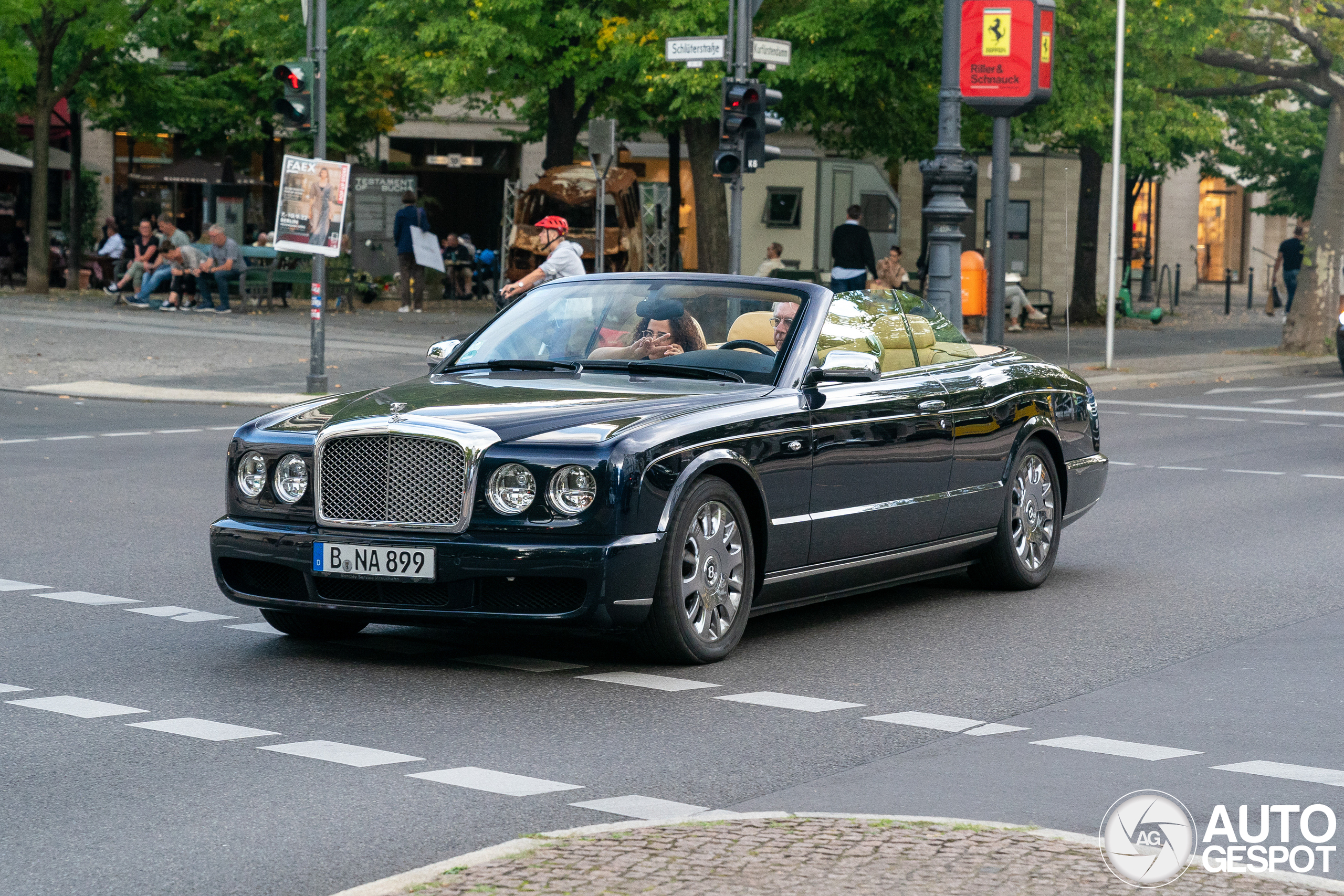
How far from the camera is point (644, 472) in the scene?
6977mm

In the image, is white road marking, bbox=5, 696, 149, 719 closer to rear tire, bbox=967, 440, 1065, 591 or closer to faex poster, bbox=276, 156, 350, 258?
rear tire, bbox=967, 440, 1065, 591

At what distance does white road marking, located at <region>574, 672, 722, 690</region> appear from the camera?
7020 mm

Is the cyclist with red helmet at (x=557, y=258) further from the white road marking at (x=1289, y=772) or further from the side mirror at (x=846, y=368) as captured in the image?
the white road marking at (x=1289, y=772)

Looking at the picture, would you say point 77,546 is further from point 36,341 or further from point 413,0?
point 413,0

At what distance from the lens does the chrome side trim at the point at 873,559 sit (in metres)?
7.82

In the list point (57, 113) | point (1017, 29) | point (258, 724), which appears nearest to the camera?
point (258, 724)

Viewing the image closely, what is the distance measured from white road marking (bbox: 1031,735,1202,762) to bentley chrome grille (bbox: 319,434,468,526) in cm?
223

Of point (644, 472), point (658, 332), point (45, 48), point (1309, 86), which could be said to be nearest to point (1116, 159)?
point (1309, 86)

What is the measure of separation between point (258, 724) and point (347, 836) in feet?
4.80

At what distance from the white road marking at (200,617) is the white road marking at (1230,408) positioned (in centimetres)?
1515

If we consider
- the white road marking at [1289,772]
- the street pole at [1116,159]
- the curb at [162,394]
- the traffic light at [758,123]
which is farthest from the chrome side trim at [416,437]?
the street pole at [1116,159]

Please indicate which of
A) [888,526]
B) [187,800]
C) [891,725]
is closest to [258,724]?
[187,800]

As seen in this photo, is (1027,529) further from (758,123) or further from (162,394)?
(162,394)

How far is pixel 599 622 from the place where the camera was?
6.97 meters
